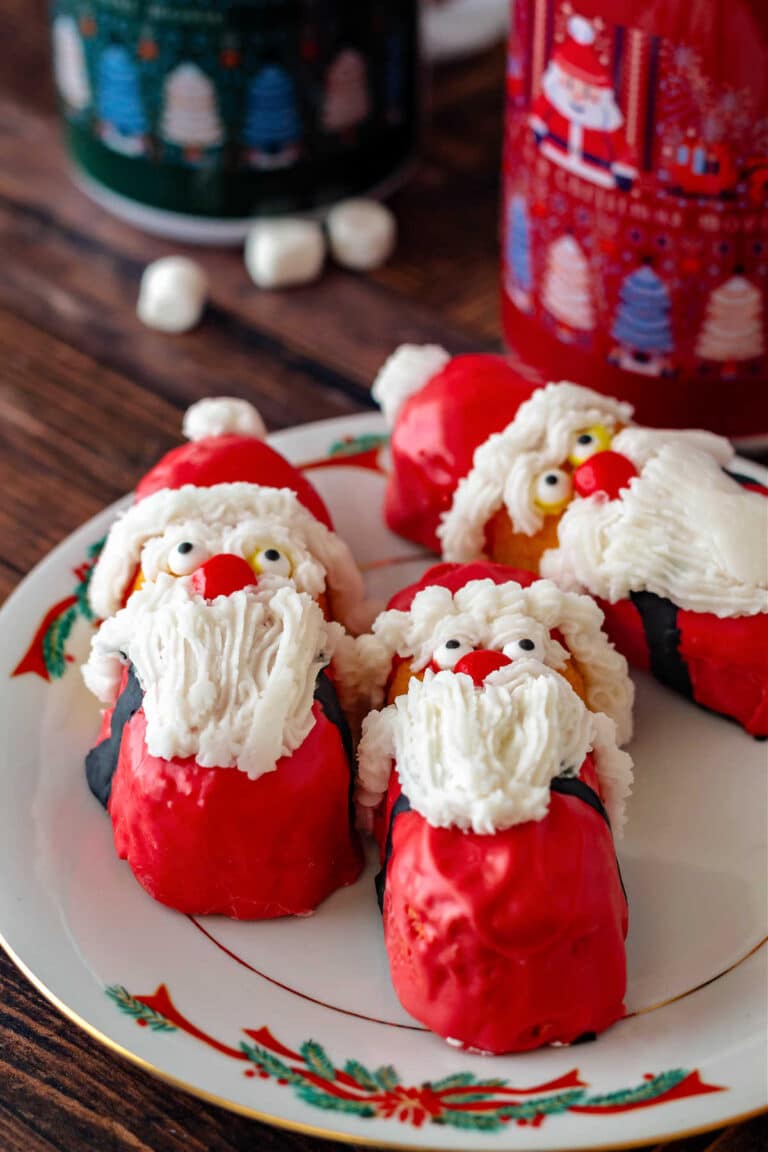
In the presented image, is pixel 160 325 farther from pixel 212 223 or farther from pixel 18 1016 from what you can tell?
pixel 18 1016

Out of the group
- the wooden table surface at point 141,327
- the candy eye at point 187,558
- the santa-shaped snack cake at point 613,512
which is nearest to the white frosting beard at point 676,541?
the santa-shaped snack cake at point 613,512

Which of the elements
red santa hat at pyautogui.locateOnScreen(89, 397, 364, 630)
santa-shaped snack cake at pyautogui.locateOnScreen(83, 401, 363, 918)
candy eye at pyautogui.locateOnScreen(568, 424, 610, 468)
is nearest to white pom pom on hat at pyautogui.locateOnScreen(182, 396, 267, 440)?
red santa hat at pyautogui.locateOnScreen(89, 397, 364, 630)

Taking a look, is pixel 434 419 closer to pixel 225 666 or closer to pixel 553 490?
pixel 553 490

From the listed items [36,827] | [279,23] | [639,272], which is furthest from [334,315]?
[36,827]

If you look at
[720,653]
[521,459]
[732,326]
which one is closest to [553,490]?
[521,459]

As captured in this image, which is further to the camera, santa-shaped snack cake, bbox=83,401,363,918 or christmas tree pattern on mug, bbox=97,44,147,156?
christmas tree pattern on mug, bbox=97,44,147,156

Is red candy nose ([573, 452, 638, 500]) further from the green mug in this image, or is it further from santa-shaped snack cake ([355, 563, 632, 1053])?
the green mug

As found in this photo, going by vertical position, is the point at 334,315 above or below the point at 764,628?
below
